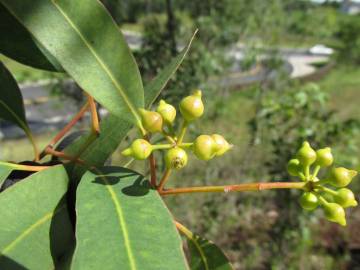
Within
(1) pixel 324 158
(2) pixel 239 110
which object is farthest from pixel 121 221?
(2) pixel 239 110

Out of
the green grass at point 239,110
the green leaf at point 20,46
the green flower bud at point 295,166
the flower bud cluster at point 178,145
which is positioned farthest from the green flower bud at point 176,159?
the green grass at point 239,110

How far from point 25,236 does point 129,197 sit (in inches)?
6.1

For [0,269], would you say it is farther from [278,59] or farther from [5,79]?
[278,59]

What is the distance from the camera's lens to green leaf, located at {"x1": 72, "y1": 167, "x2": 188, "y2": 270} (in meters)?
0.58

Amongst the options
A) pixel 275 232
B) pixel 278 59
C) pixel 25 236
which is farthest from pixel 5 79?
pixel 278 59

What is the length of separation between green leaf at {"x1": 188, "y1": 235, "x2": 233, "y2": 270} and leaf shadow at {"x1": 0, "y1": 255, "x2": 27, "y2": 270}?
0.30 metres

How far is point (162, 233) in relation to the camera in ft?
2.06

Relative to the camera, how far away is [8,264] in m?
0.66

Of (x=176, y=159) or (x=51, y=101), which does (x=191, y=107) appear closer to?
(x=176, y=159)

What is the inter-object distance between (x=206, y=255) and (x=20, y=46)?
1.56ft

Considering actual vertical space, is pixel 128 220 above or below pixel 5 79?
below

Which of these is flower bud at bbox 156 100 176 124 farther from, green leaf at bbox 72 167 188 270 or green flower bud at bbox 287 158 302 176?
green flower bud at bbox 287 158 302 176

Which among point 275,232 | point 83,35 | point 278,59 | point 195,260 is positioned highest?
point 83,35

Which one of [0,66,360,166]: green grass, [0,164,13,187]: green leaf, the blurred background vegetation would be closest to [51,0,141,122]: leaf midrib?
[0,164,13,187]: green leaf
